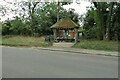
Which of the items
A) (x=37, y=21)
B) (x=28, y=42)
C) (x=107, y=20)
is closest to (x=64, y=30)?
(x=28, y=42)

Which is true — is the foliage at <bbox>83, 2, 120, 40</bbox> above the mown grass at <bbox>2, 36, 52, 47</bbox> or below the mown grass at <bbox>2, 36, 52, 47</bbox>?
above

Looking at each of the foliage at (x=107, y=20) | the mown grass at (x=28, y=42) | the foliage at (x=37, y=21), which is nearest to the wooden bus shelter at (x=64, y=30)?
the mown grass at (x=28, y=42)

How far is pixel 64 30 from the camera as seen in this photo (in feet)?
115

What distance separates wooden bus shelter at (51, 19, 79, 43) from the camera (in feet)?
110

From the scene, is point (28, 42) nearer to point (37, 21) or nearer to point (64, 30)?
point (64, 30)

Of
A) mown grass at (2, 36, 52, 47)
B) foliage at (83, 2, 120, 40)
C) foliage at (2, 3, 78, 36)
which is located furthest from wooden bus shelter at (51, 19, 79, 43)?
foliage at (2, 3, 78, 36)

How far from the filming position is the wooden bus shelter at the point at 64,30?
3367cm

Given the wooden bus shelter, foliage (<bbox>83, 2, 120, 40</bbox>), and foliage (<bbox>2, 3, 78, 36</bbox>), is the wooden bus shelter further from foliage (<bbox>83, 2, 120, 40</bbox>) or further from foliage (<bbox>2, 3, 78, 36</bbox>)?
foliage (<bbox>2, 3, 78, 36</bbox>)

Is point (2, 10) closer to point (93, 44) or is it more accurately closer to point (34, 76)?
point (93, 44)

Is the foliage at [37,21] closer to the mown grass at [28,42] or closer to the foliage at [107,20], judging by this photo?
the mown grass at [28,42]

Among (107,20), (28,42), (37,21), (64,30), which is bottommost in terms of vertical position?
(28,42)

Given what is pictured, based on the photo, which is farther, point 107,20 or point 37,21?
point 37,21

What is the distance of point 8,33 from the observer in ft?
162

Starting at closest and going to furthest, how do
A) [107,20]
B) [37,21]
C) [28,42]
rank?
[107,20] < [28,42] < [37,21]
